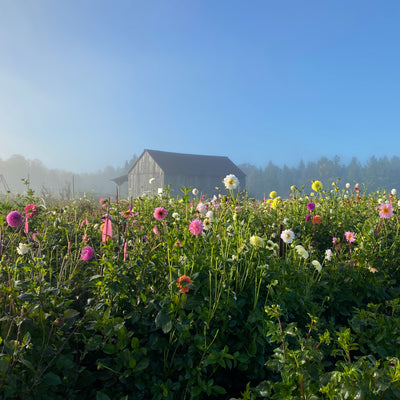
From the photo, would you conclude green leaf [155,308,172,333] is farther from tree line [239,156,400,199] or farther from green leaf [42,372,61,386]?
tree line [239,156,400,199]

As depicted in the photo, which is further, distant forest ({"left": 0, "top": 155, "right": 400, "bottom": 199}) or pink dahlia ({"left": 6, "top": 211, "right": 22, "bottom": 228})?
distant forest ({"left": 0, "top": 155, "right": 400, "bottom": 199})

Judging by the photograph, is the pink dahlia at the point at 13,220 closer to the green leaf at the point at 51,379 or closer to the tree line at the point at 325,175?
the green leaf at the point at 51,379

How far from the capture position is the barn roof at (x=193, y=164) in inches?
1482

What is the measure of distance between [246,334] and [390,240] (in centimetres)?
330

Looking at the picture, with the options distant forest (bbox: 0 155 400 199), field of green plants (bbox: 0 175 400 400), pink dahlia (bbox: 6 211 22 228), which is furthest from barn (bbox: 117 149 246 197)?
distant forest (bbox: 0 155 400 199)

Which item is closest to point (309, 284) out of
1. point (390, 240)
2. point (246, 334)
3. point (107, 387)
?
point (246, 334)

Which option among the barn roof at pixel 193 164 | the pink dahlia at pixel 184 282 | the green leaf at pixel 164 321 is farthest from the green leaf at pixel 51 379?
the barn roof at pixel 193 164

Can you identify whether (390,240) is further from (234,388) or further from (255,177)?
(255,177)

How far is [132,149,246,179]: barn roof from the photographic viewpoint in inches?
1482

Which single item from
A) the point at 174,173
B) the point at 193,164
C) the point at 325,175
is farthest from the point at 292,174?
the point at 174,173

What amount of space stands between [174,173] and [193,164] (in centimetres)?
515

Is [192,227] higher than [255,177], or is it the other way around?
[255,177]

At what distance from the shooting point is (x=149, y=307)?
2098 mm

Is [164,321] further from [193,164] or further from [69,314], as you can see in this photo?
[193,164]
